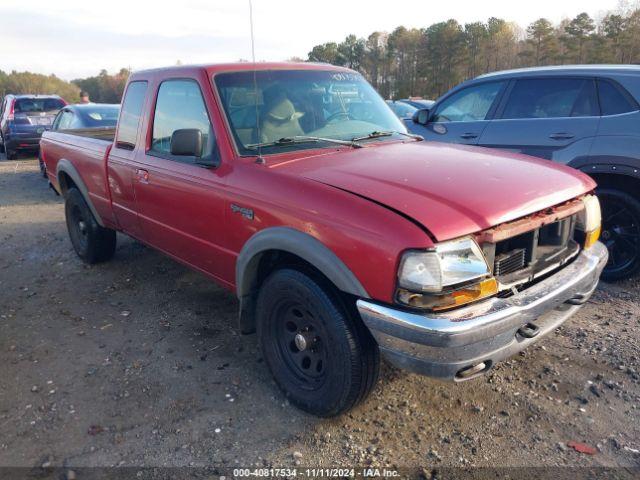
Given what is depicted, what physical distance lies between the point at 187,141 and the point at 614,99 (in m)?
3.77

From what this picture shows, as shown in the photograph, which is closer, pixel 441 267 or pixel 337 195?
pixel 441 267

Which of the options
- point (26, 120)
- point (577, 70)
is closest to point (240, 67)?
point (577, 70)

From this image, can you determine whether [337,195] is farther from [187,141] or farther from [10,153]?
[10,153]

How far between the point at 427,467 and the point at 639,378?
5.30 ft

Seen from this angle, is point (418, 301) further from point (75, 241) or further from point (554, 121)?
point (75, 241)

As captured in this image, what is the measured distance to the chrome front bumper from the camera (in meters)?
2.13

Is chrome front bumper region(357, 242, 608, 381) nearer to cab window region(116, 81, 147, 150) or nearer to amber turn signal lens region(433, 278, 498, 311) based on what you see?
amber turn signal lens region(433, 278, 498, 311)

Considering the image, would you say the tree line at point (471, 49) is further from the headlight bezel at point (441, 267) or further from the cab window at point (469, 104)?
the headlight bezel at point (441, 267)

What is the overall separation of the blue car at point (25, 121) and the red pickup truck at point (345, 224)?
1136 cm

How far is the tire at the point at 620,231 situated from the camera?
4.33 metres

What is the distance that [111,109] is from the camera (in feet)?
30.7

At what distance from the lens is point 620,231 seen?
175 inches

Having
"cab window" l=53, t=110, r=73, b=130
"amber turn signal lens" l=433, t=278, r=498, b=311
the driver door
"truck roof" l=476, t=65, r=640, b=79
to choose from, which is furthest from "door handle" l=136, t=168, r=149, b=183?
"cab window" l=53, t=110, r=73, b=130

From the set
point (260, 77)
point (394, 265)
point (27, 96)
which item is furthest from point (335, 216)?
point (27, 96)
